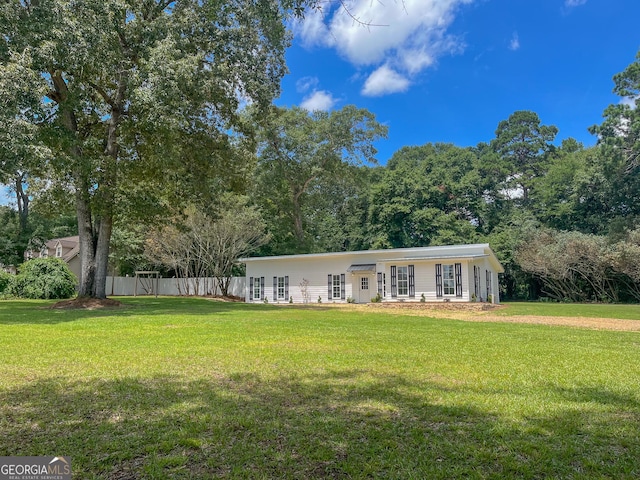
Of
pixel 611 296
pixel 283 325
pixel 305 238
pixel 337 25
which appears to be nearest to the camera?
pixel 337 25

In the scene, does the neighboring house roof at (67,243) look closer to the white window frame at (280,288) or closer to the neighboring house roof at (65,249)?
the neighboring house roof at (65,249)

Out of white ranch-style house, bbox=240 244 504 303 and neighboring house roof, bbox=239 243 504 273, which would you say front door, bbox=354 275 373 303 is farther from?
neighboring house roof, bbox=239 243 504 273

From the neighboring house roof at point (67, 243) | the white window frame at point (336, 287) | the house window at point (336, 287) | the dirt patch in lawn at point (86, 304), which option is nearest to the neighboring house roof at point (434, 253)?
the house window at point (336, 287)

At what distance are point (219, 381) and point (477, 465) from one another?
9.41ft

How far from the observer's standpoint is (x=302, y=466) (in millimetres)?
2582

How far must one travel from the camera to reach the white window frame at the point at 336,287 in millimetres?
23297

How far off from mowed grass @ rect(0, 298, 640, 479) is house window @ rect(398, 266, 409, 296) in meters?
13.7

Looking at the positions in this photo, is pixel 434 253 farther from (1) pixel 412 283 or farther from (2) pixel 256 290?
(2) pixel 256 290

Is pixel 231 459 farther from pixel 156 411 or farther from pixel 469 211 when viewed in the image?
pixel 469 211

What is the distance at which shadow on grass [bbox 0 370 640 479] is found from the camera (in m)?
2.56

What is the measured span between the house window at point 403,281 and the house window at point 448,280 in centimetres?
176

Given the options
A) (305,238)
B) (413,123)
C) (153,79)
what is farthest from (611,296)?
(153,79)

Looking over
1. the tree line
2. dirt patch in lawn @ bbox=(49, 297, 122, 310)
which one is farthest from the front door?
dirt patch in lawn @ bbox=(49, 297, 122, 310)

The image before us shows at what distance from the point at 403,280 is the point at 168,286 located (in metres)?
19.4
